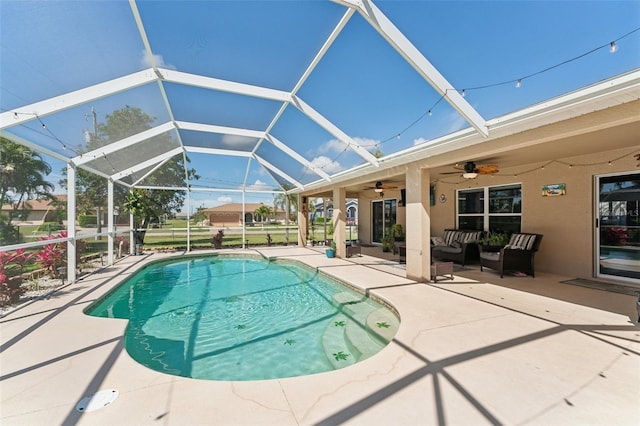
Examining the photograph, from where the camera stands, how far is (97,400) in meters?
2.40

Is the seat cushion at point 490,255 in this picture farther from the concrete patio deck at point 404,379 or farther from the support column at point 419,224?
the concrete patio deck at point 404,379

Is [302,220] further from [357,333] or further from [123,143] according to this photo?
[357,333]

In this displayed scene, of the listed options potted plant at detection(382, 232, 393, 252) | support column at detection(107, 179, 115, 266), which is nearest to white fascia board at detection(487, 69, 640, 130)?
potted plant at detection(382, 232, 393, 252)

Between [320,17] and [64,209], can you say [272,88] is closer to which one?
[320,17]

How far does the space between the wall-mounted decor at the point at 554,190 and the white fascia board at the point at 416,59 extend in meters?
3.99

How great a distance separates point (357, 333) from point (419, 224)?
10.7 feet

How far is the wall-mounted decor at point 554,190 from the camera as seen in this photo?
712cm

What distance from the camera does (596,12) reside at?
354 cm

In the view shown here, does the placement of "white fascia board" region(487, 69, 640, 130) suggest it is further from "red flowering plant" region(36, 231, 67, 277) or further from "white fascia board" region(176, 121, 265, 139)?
"red flowering plant" region(36, 231, 67, 277)

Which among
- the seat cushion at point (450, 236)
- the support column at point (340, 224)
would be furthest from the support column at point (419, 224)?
the support column at point (340, 224)

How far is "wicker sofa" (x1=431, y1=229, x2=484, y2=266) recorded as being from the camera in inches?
337

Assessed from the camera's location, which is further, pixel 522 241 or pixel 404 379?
pixel 522 241

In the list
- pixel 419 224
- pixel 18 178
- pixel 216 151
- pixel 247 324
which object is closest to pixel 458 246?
pixel 419 224

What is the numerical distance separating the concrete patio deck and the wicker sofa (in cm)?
388
